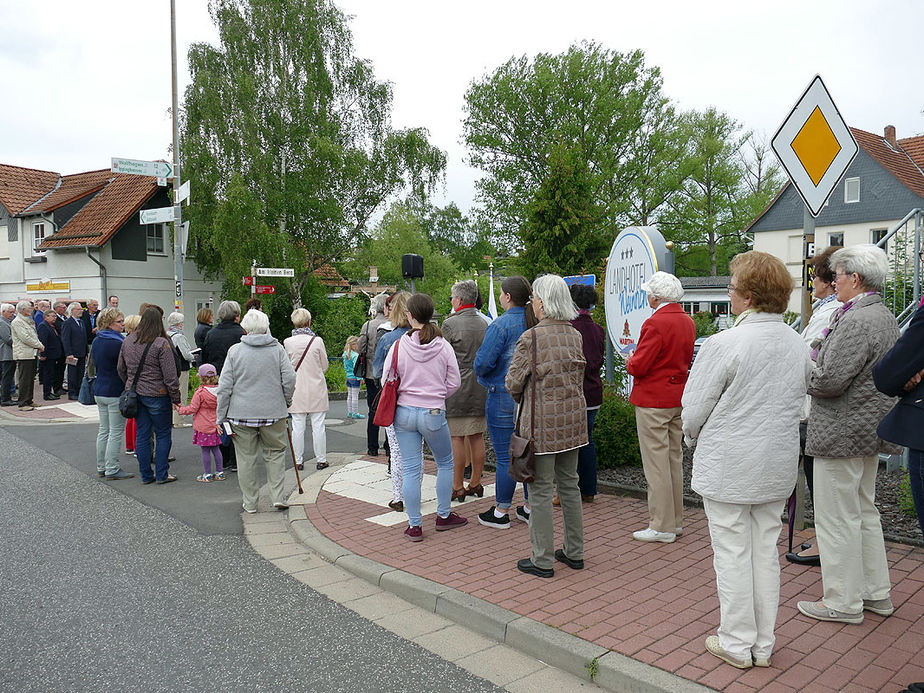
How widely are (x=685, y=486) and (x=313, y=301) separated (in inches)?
965

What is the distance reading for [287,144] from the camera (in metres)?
28.1

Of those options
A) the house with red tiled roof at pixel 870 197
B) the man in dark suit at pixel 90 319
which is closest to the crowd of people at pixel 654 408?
the man in dark suit at pixel 90 319

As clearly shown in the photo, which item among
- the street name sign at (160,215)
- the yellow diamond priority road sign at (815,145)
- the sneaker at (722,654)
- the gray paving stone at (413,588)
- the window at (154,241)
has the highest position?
the window at (154,241)

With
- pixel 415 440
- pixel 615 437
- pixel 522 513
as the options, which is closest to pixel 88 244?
pixel 615 437

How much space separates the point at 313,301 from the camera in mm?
29250

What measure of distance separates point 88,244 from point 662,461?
2645cm

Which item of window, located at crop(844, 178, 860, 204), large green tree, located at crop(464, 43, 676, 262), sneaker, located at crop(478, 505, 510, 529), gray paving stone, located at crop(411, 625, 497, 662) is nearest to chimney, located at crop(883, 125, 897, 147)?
window, located at crop(844, 178, 860, 204)

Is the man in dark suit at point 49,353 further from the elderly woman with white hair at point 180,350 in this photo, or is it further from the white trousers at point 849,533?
the white trousers at point 849,533

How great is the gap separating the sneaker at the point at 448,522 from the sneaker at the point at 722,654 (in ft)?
8.31

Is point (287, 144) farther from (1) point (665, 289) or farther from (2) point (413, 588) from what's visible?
(2) point (413, 588)

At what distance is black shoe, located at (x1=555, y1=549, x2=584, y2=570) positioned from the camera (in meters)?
4.63

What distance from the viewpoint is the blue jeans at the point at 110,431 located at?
309 inches

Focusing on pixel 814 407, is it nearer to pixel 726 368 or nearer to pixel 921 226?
pixel 726 368

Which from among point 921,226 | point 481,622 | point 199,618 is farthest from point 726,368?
point 921,226
